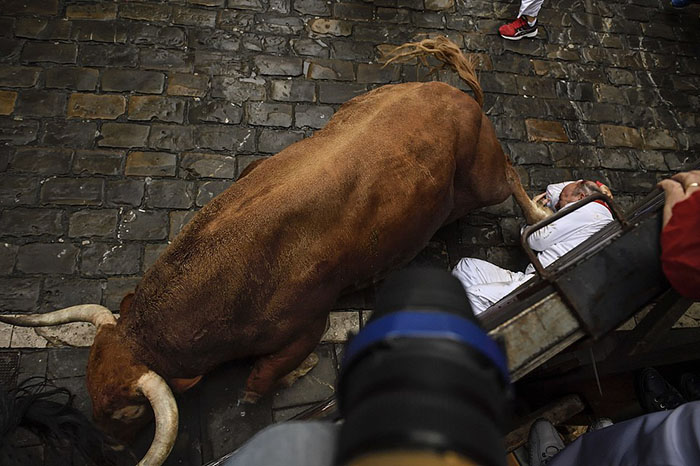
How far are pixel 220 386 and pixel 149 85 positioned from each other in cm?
312

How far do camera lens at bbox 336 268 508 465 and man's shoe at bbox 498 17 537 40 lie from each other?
225 inches

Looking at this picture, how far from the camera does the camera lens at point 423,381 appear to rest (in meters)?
0.85

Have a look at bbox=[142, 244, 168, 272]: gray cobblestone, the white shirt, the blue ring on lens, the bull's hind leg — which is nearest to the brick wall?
bbox=[142, 244, 168, 272]: gray cobblestone

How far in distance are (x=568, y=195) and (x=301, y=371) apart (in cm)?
278

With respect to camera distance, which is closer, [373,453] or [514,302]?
[373,453]

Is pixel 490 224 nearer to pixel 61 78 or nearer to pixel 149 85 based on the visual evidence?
pixel 149 85

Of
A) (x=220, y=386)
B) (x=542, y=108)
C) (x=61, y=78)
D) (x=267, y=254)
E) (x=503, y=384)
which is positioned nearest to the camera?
(x=503, y=384)

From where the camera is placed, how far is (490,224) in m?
5.06

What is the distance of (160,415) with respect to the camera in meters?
3.12

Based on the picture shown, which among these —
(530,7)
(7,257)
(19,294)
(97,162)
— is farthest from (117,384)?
(530,7)

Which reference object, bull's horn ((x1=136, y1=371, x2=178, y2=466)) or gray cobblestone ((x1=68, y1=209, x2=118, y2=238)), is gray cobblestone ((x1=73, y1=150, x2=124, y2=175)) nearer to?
gray cobblestone ((x1=68, y1=209, x2=118, y2=238))

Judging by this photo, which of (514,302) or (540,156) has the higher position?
(514,302)

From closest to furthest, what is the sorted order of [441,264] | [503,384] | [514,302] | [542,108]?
[503,384], [514,302], [441,264], [542,108]

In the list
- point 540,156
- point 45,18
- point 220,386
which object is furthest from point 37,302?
point 540,156
